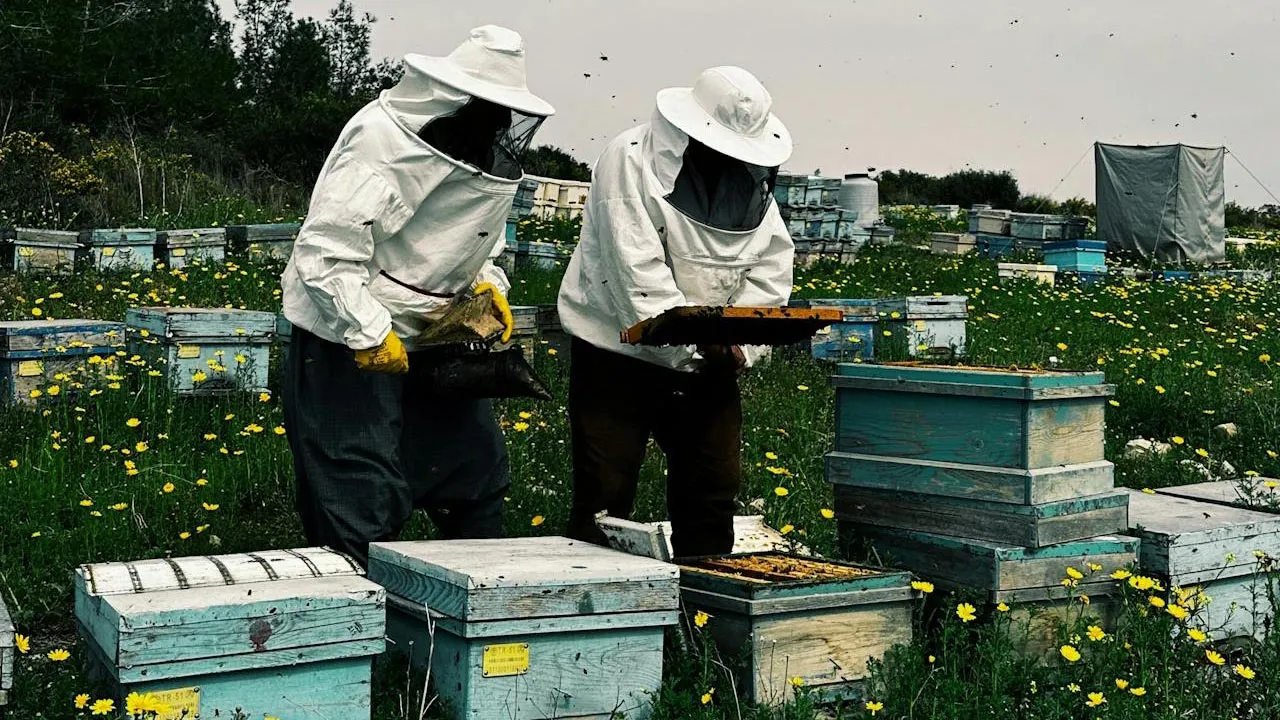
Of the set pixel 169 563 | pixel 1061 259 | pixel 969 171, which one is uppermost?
pixel 969 171

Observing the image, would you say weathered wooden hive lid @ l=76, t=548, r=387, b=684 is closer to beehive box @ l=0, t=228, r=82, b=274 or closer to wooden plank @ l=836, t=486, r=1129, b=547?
wooden plank @ l=836, t=486, r=1129, b=547

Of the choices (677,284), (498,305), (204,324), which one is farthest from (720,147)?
(204,324)

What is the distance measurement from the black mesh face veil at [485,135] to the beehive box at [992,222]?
17.7m

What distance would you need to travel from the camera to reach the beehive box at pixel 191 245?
1102 centimetres

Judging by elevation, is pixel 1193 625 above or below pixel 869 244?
below

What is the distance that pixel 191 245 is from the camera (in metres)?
11.1

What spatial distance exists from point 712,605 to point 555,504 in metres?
2.02

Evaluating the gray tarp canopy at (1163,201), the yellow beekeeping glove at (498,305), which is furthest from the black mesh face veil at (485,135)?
the gray tarp canopy at (1163,201)

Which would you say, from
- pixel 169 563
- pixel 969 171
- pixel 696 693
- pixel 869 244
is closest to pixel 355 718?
pixel 169 563

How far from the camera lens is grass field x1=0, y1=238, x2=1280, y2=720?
3.38 metres

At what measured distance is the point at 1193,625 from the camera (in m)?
3.99

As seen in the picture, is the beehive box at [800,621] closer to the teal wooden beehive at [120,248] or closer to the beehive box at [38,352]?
the beehive box at [38,352]

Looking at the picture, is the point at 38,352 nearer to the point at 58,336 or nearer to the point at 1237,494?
the point at 58,336

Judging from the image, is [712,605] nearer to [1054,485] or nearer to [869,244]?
[1054,485]
